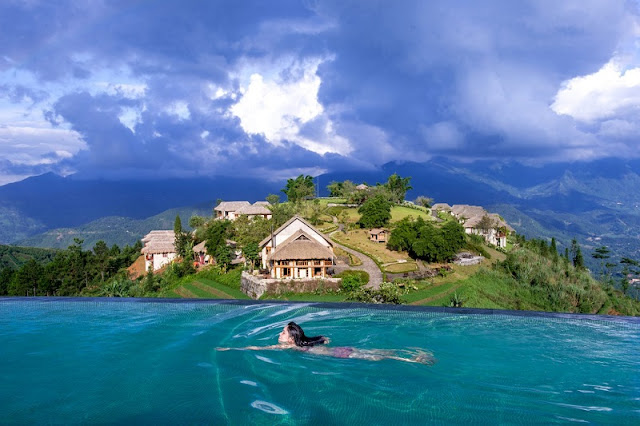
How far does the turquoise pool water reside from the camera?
5668 millimetres

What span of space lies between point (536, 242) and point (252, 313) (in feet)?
152

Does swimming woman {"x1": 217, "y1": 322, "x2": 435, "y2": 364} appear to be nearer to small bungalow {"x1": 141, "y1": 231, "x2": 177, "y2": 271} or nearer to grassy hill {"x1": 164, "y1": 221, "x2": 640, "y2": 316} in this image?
grassy hill {"x1": 164, "y1": 221, "x2": 640, "y2": 316}

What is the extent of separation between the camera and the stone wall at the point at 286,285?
97.6ft

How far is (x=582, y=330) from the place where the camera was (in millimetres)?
8961

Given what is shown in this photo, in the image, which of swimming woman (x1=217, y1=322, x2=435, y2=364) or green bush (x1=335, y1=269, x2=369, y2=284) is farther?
green bush (x1=335, y1=269, x2=369, y2=284)

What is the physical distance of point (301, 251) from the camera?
3153 centimetres

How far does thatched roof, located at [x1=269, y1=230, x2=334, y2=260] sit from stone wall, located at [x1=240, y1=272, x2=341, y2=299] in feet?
5.19

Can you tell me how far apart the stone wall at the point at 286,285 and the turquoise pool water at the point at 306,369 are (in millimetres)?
18880

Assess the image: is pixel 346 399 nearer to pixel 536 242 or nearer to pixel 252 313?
pixel 252 313

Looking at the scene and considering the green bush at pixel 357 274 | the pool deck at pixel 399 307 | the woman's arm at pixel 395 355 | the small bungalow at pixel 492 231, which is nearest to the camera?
the woman's arm at pixel 395 355

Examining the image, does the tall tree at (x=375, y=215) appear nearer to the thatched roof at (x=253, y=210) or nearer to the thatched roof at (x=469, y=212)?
the thatched roof at (x=253, y=210)

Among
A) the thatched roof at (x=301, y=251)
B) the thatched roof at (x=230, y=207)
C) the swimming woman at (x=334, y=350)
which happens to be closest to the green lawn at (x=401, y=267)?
the thatched roof at (x=301, y=251)

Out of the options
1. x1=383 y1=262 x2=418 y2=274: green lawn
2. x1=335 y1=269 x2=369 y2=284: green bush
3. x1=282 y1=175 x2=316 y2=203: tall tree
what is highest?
x1=282 y1=175 x2=316 y2=203: tall tree

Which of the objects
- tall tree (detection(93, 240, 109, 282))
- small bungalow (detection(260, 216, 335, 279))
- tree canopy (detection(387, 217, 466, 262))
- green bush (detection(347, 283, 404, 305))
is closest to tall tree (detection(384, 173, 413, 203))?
tree canopy (detection(387, 217, 466, 262))
